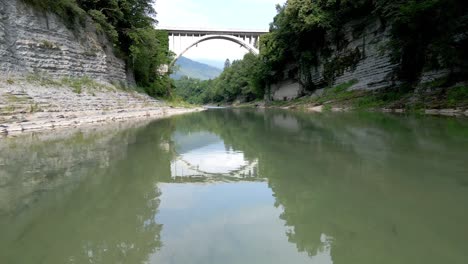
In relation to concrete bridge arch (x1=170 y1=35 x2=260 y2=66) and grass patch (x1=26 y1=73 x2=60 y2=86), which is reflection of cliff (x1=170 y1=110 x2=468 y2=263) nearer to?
grass patch (x1=26 y1=73 x2=60 y2=86)

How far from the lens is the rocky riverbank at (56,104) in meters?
15.0

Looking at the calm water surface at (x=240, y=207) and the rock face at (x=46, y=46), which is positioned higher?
the rock face at (x=46, y=46)

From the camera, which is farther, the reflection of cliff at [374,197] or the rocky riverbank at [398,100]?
the rocky riverbank at [398,100]

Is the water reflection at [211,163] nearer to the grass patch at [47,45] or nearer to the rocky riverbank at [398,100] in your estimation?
the rocky riverbank at [398,100]

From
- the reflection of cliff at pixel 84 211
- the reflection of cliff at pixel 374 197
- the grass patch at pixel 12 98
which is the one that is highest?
the grass patch at pixel 12 98

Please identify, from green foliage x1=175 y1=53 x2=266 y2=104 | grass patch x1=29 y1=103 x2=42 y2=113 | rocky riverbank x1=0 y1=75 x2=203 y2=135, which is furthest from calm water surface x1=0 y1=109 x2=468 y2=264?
green foliage x1=175 y1=53 x2=266 y2=104

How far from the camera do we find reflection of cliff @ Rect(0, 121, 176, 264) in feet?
11.0

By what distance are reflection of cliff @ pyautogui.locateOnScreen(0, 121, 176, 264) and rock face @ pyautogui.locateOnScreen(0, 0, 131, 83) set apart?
1271 cm

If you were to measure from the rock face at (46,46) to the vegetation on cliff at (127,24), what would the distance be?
0.80 metres

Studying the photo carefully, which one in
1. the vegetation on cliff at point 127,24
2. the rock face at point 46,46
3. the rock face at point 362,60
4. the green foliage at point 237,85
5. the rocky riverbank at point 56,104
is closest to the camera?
the rocky riverbank at point 56,104

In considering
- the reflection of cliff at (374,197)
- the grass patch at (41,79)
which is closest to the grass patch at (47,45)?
the grass patch at (41,79)

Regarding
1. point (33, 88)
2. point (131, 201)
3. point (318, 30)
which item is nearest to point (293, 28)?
point (318, 30)

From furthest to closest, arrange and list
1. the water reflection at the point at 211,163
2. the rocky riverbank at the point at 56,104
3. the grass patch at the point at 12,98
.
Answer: the grass patch at the point at 12,98 < the rocky riverbank at the point at 56,104 < the water reflection at the point at 211,163

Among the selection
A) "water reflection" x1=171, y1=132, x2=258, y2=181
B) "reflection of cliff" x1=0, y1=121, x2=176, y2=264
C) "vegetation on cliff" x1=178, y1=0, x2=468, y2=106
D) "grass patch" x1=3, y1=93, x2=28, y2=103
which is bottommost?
"water reflection" x1=171, y1=132, x2=258, y2=181
